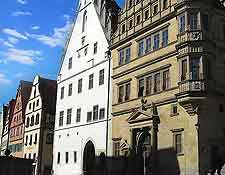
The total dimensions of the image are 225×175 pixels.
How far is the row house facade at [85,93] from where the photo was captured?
4394cm

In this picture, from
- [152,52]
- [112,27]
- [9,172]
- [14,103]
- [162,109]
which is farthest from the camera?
[14,103]

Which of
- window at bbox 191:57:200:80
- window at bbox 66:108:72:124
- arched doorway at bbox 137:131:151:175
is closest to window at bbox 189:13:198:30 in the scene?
window at bbox 191:57:200:80

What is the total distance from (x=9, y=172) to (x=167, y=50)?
54.6 ft

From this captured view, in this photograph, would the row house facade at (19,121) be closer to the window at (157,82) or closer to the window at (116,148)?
the window at (116,148)

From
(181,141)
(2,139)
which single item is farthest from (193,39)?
(2,139)

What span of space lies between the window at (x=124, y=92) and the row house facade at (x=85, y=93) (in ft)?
6.98

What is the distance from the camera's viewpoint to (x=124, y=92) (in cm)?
4016

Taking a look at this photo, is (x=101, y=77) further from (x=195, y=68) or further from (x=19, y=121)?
(x=19, y=121)

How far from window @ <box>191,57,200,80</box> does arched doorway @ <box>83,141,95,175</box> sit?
57.6ft

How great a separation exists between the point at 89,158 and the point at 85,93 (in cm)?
764

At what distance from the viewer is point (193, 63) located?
104 ft

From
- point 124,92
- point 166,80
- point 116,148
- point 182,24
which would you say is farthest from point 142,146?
point 182,24

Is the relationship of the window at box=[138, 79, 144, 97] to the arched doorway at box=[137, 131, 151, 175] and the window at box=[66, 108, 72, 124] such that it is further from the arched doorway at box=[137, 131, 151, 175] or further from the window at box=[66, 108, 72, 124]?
the window at box=[66, 108, 72, 124]

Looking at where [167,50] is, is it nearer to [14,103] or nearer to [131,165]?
[131,165]
